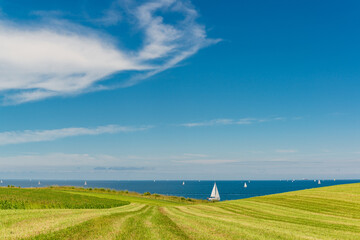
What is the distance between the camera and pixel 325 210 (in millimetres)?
35281

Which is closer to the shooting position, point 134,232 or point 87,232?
point 87,232

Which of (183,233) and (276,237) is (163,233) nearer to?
(183,233)

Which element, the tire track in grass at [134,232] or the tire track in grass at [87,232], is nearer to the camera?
the tire track in grass at [87,232]

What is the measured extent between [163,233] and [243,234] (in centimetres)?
511

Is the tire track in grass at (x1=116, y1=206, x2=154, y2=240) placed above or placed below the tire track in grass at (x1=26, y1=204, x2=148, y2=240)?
below

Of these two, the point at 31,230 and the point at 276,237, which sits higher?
the point at 31,230

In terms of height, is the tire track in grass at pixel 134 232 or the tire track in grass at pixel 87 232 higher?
the tire track in grass at pixel 87 232

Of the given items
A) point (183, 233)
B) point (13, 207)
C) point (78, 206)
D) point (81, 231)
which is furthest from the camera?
point (78, 206)

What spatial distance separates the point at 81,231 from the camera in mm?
15719

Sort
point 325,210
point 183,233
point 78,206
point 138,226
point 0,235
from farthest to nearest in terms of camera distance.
→ point 325,210, point 78,206, point 138,226, point 183,233, point 0,235

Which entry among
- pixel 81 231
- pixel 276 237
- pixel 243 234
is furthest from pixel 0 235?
pixel 276 237

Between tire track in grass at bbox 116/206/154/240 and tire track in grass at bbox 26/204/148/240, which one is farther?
tire track in grass at bbox 116/206/154/240

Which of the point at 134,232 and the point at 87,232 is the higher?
the point at 87,232

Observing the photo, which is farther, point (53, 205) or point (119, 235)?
point (53, 205)
